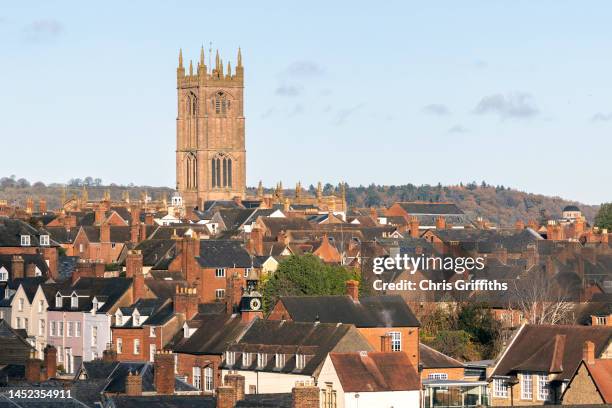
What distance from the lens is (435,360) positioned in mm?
79812

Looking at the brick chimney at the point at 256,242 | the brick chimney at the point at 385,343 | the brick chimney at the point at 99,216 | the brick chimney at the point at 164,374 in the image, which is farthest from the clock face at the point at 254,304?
the brick chimney at the point at 99,216

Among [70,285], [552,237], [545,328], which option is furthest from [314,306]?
[552,237]

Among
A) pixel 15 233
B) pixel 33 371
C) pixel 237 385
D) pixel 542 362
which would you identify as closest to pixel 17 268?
pixel 15 233

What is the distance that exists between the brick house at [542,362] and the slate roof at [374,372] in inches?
147

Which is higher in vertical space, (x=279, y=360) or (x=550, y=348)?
(x=550, y=348)

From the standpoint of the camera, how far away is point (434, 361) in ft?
261

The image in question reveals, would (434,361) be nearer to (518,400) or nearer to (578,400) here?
(518,400)

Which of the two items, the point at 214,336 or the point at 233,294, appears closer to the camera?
the point at 214,336

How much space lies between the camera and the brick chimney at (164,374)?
63438 millimetres

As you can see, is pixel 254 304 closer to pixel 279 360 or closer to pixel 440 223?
pixel 279 360

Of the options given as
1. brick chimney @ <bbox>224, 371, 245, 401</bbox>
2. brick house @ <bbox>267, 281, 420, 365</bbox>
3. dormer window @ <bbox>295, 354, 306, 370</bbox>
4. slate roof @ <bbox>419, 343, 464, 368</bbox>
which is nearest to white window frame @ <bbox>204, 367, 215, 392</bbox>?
brick house @ <bbox>267, 281, 420, 365</bbox>

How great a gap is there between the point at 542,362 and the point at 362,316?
16270mm

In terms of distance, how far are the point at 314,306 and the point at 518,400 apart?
16.7m

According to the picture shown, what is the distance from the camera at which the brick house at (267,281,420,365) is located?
268ft
